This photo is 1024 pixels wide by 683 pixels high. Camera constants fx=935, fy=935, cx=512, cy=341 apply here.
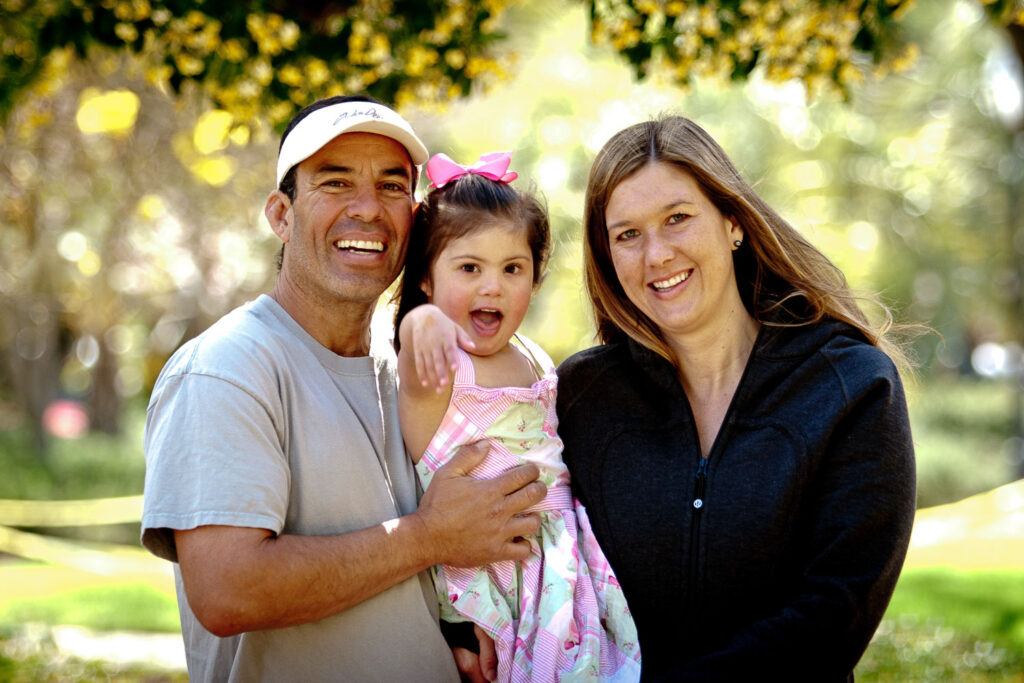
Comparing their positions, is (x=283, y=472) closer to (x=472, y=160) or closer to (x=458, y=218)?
(x=458, y=218)

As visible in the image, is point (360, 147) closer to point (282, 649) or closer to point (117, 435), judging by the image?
point (282, 649)

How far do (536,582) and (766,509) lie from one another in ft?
2.43

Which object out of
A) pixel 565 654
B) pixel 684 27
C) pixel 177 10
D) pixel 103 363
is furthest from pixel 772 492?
pixel 103 363

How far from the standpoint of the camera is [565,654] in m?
2.83

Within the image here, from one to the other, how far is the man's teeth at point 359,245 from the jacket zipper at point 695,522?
1260mm

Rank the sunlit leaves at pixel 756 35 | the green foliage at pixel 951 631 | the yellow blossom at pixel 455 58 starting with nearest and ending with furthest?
the sunlit leaves at pixel 756 35
the yellow blossom at pixel 455 58
the green foliage at pixel 951 631

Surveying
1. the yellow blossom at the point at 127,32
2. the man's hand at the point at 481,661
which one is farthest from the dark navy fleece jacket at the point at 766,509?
the yellow blossom at the point at 127,32

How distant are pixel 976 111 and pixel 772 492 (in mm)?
20359

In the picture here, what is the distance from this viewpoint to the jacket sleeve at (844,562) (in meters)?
2.57

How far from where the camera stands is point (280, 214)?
318cm

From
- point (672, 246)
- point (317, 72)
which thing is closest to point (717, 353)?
point (672, 246)

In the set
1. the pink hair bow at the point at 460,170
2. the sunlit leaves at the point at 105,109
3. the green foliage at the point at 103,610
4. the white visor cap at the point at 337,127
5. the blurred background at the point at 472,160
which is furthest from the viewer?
the green foliage at the point at 103,610

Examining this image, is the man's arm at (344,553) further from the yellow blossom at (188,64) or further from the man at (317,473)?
the yellow blossom at (188,64)

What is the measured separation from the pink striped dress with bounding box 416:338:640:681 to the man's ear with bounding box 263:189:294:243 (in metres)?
0.74
